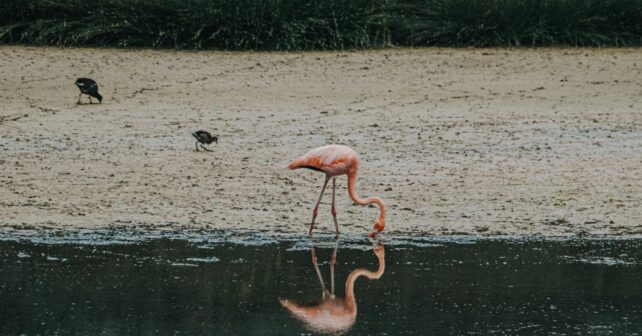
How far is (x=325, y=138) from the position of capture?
44.1ft

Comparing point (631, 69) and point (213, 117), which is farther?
point (631, 69)

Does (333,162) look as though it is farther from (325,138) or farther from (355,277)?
(325,138)

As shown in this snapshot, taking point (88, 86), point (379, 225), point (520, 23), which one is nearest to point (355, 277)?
point (379, 225)

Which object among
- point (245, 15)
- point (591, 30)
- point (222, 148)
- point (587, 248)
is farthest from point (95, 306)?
point (591, 30)

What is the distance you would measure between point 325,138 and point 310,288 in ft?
16.2

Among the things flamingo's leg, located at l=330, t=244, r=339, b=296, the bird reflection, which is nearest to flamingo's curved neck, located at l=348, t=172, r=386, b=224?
flamingo's leg, located at l=330, t=244, r=339, b=296

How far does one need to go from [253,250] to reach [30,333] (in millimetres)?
2399

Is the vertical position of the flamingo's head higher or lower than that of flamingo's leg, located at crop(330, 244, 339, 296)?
higher

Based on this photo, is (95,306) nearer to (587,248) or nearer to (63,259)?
(63,259)

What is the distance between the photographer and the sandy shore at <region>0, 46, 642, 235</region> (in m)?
11.0

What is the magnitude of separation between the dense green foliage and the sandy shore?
1.28 ft

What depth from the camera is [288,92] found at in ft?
49.7

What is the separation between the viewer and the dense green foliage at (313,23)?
55.9ft

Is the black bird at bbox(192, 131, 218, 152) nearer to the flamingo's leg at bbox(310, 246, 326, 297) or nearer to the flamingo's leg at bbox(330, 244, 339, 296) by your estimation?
the flamingo's leg at bbox(330, 244, 339, 296)
